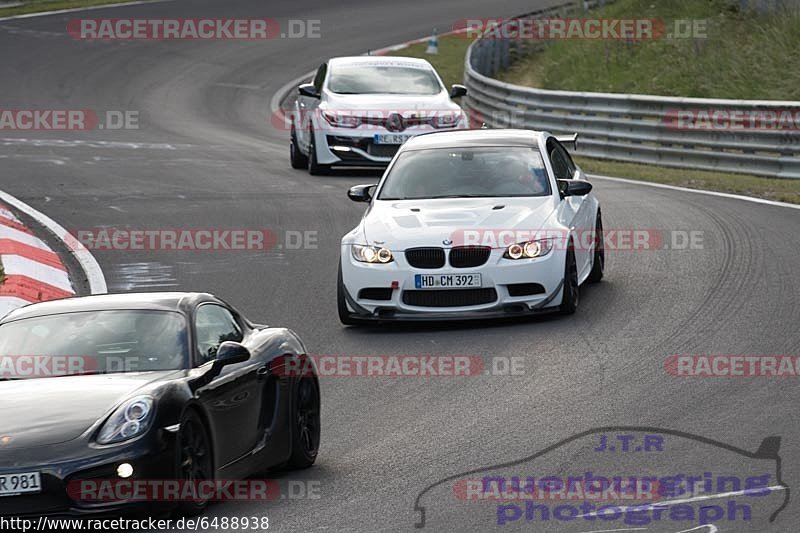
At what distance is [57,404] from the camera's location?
6965 millimetres

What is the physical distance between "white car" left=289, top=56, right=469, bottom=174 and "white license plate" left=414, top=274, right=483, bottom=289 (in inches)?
356

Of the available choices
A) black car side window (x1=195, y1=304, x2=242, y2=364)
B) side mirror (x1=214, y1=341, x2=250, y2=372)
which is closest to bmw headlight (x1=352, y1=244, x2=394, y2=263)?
black car side window (x1=195, y1=304, x2=242, y2=364)

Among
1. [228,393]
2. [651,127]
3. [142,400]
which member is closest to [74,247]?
[228,393]

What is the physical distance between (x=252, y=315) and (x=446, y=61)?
25.7 metres

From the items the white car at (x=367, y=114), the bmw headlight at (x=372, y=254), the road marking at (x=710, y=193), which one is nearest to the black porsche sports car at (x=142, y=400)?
the bmw headlight at (x=372, y=254)

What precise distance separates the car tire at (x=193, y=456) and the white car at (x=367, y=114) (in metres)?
13.9

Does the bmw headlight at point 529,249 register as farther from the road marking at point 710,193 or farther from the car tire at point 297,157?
the car tire at point 297,157

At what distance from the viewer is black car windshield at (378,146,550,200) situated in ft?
43.2

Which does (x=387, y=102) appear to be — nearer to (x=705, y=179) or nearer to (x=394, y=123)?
(x=394, y=123)

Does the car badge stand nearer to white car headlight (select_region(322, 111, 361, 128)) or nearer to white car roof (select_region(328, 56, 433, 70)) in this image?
white car headlight (select_region(322, 111, 361, 128))

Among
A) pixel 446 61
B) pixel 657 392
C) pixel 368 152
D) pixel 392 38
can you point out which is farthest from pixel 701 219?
pixel 392 38

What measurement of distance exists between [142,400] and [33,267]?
750cm

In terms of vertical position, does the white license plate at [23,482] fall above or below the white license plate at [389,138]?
above

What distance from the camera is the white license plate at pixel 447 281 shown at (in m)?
12.0
